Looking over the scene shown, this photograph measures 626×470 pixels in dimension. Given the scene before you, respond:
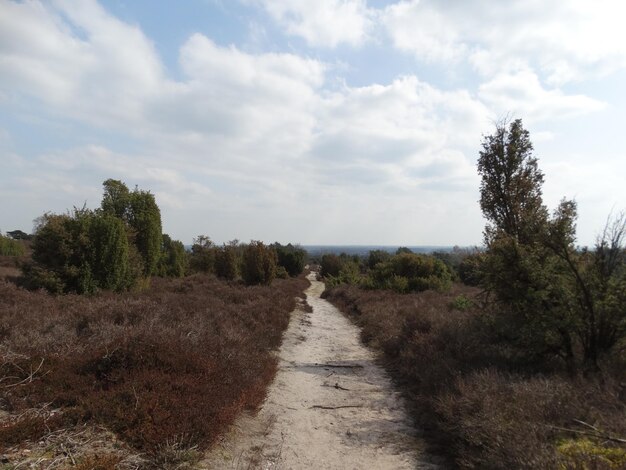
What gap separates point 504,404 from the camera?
5.87m

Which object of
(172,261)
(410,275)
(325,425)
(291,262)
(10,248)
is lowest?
(325,425)

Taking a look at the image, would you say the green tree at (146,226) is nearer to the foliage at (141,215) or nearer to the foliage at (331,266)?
the foliage at (141,215)

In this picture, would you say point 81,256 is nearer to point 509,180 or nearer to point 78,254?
point 78,254

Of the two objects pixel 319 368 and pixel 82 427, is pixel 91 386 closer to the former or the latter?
pixel 82 427

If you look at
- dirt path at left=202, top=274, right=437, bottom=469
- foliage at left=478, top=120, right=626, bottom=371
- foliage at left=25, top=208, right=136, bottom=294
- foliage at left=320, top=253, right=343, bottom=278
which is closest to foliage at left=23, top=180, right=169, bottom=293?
foliage at left=25, top=208, right=136, bottom=294

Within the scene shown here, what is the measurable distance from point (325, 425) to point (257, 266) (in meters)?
22.4

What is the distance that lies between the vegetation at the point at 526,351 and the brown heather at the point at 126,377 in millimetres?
3462

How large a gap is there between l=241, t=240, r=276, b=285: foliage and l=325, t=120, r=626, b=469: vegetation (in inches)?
686

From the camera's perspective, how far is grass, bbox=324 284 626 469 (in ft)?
14.4

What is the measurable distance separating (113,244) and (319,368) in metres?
13.2

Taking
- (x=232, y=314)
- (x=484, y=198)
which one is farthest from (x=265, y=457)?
(x=484, y=198)

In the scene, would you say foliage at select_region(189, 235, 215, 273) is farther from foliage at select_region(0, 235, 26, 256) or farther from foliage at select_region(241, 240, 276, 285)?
foliage at select_region(0, 235, 26, 256)

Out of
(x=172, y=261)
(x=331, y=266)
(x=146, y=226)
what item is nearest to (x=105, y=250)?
(x=146, y=226)

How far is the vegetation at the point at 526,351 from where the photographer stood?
478 cm
